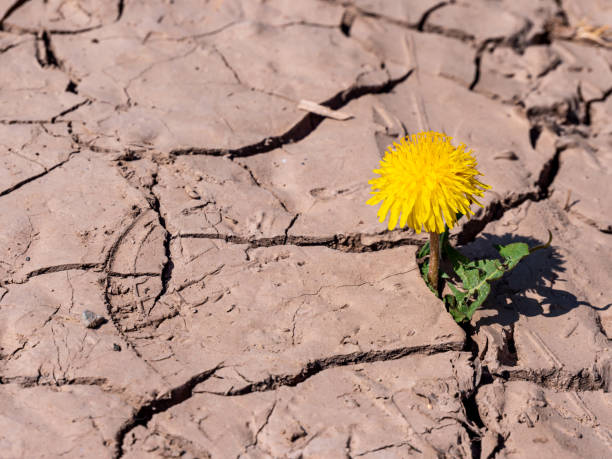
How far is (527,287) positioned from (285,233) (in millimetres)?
1068

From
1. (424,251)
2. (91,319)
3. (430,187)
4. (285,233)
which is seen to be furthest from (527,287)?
(91,319)

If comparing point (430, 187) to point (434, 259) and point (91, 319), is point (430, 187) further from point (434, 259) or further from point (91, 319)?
point (91, 319)

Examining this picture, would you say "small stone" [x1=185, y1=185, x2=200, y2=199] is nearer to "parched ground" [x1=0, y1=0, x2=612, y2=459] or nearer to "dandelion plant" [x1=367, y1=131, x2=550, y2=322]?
"parched ground" [x1=0, y1=0, x2=612, y2=459]

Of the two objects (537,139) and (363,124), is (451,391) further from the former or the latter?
(537,139)

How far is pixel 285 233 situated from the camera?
2848 mm

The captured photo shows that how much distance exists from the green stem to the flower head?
130 millimetres

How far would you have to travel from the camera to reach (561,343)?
2561mm

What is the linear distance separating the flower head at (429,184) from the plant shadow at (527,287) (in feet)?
1.78

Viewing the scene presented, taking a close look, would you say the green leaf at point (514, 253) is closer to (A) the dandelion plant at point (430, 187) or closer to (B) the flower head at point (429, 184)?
(A) the dandelion plant at point (430, 187)

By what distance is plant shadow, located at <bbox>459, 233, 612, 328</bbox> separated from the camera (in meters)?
2.67

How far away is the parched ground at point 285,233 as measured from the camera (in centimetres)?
222

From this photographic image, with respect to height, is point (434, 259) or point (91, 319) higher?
point (434, 259)

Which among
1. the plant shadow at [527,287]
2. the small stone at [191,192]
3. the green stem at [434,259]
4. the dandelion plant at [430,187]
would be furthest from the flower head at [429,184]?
the small stone at [191,192]

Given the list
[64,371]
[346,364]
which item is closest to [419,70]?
[346,364]
